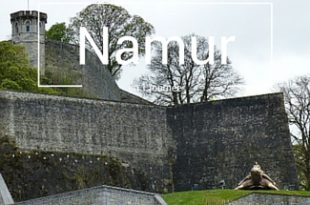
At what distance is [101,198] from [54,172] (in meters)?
12.8

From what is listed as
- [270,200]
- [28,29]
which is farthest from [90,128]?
[28,29]

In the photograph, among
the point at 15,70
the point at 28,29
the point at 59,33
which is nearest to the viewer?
the point at 15,70

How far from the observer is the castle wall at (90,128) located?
37.9 meters

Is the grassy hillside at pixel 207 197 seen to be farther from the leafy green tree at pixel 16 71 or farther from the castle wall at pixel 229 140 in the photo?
the leafy green tree at pixel 16 71

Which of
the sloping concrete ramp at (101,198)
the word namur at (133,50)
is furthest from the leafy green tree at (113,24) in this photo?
the sloping concrete ramp at (101,198)

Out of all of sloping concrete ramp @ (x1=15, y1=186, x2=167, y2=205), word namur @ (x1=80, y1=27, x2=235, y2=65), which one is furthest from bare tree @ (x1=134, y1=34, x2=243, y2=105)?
sloping concrete ramp @ (x1=15, y1=186, x2=167, y2=205)

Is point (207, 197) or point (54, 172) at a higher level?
point (54, 172)

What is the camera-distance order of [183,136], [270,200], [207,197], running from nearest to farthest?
[270,200]
[207,197]
[183,136]

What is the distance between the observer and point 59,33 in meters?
54.8

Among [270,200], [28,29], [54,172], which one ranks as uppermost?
[28,29]

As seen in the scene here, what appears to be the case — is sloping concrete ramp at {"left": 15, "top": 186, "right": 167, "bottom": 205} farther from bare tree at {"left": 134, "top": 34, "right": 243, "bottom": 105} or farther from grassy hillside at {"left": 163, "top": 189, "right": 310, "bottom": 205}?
bare tree at {"left": 134, "top": 34, "right": 243, "bottom": 105}

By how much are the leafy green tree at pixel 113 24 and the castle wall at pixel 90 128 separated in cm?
1059

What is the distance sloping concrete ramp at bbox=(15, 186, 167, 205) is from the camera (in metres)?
25.3

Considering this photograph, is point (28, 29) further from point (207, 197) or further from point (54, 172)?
point (207, 197)
